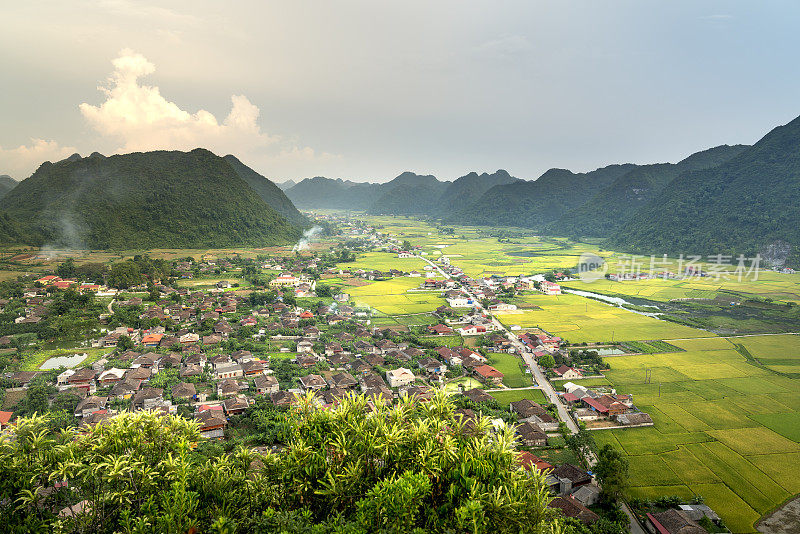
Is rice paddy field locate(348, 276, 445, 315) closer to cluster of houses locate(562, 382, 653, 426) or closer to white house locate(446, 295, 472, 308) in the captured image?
white house locate(446, 295, 472, 308)

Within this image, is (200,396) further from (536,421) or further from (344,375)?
(536,421)

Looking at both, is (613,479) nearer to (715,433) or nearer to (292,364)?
(715,433)

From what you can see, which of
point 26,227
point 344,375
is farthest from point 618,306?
point 26,227

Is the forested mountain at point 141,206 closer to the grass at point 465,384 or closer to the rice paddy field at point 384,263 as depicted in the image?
the rice paddy field at point 384,263

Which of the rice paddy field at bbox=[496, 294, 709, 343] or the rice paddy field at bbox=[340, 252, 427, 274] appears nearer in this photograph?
the rice paddy field at bbox=[496, 294, 709, 343]

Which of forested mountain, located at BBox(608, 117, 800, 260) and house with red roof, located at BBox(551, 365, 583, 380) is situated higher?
forested mountain, located at BBox(608, 117, 800, 260)

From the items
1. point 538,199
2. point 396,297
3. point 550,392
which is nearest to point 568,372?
point 550,392

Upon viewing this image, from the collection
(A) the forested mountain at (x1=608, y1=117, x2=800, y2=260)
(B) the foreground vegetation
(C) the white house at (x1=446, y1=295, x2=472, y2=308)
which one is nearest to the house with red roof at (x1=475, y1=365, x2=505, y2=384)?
(B) the foreground vegetation

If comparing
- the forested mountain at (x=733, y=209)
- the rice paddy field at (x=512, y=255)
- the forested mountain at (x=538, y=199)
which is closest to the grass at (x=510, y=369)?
the rice paddy field at (x=512, y=255)
